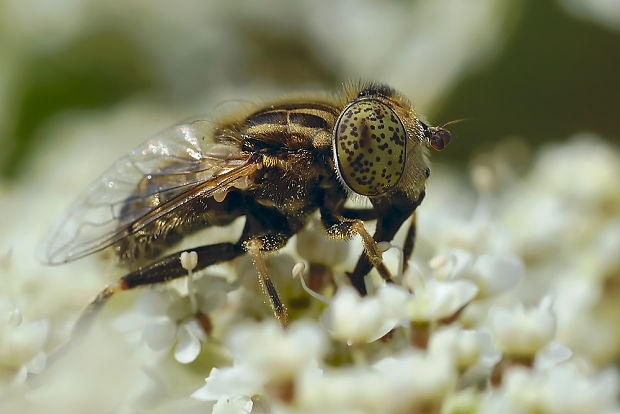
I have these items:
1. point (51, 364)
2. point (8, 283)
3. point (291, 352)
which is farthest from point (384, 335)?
point (8, 283)

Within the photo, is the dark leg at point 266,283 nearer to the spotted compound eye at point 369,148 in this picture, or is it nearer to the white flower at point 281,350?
the spotted compound eye at point 369,148

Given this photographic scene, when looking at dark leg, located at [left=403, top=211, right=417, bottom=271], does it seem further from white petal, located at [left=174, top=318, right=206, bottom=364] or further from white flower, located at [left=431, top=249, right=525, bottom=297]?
white petal, located at [left=174, top=318, right=206, bottom=364]

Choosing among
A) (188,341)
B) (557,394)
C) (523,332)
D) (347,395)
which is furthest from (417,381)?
(188,341)

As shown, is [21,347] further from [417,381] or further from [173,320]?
[417,381]

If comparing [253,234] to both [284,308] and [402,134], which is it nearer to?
[284,308]

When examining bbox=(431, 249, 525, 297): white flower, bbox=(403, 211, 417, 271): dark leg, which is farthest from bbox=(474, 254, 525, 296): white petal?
bbox=(403, 211, 417, 271): dark leg

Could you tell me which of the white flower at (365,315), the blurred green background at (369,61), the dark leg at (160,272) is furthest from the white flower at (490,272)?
the blurred green background at (369,61)
